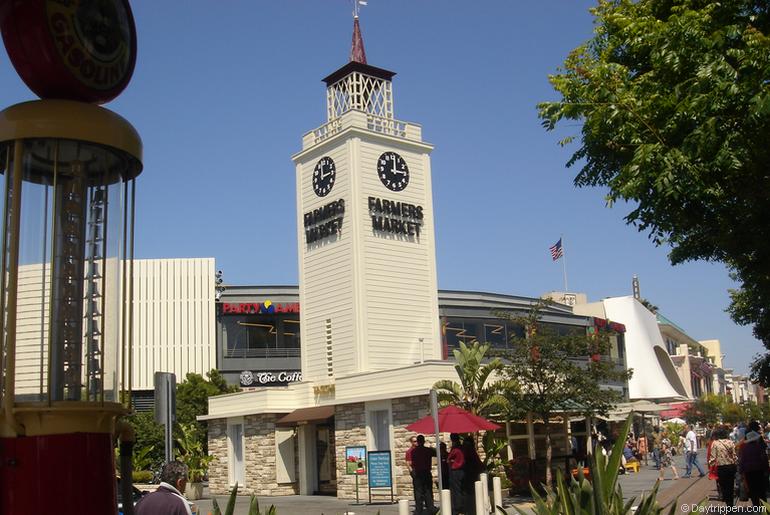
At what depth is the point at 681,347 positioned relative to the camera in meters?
84.2

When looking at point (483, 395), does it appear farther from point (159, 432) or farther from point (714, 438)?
point (159, 432)

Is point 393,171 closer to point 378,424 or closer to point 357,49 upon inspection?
point 357,49

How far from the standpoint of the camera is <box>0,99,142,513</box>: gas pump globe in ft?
11.8

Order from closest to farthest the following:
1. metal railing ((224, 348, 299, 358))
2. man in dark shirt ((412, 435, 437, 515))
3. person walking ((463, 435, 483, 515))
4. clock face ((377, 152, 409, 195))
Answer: person walking ((463, 435, 483, 515))
man in dark shirt ((412, 435, 437, 515))
clock face ((377, 152, 409, 195))
metal railing ((224, 348, 299, 358))

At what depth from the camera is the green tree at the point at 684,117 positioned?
9266 millimetres

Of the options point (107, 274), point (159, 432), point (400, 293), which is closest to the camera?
point (107, 274)

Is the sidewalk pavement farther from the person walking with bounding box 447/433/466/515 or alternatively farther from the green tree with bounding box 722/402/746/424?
the green tree with bounding box 722/402/746/424

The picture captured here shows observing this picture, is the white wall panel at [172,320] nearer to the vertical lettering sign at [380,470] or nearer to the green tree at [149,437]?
the green tree at [149,437]

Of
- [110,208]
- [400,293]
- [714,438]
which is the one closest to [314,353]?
[400,293]

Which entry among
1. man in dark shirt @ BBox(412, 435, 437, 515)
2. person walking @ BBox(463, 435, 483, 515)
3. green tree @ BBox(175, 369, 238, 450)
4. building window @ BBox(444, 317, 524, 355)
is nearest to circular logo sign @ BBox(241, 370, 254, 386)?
green tree @ BBox(175, 369, 238, 450)

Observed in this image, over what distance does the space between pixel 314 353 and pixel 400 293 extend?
148 inches

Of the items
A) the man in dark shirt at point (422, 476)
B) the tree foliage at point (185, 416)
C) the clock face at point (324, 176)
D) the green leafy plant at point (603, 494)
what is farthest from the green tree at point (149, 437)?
the green leafy plant at point (603, 494)

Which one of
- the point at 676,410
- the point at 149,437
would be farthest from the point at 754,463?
the point at 676,410

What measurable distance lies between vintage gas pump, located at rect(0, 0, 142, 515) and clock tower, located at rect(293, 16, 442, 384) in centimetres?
2423
